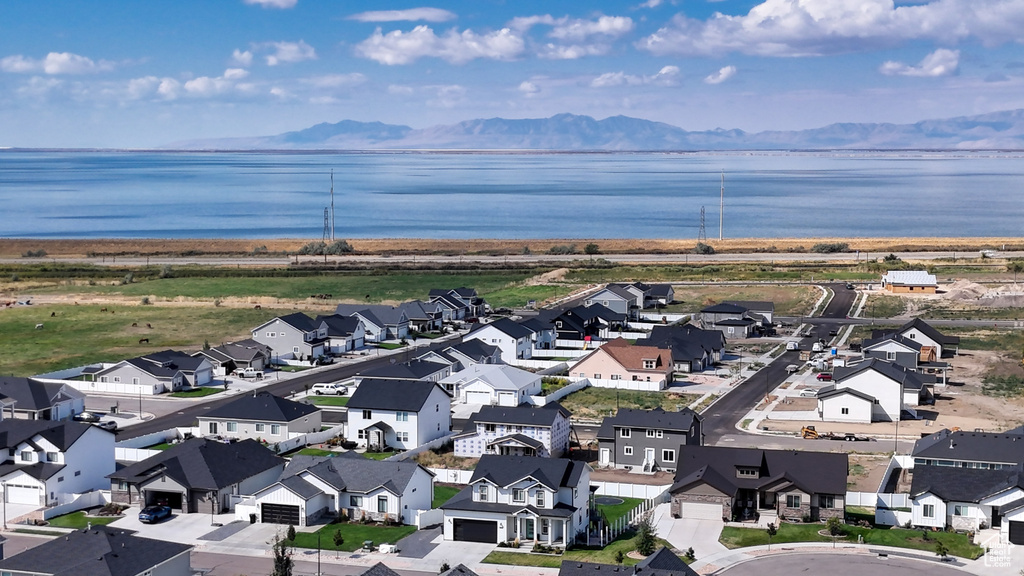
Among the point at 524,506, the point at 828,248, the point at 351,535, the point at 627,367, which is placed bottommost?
the point at 351,535

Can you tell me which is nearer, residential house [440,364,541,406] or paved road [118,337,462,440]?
paved road [118,337,462,440]

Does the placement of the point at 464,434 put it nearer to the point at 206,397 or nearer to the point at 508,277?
the point at 206,397

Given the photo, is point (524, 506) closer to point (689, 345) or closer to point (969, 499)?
point (969, 499)

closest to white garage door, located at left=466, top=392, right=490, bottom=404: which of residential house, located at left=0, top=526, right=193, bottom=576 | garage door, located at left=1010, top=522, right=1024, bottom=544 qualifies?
residential house, located at left=0, top=526, right=193, bottom=576

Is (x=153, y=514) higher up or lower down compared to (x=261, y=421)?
lower down

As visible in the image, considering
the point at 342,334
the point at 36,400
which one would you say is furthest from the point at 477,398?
the point at 36,400

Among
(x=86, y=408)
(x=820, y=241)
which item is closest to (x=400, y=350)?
(x=86, y=408)

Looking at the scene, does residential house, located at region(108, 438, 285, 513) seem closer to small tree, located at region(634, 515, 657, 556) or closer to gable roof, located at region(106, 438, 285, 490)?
gable roof, located at region(106, 438, 285, 490)
